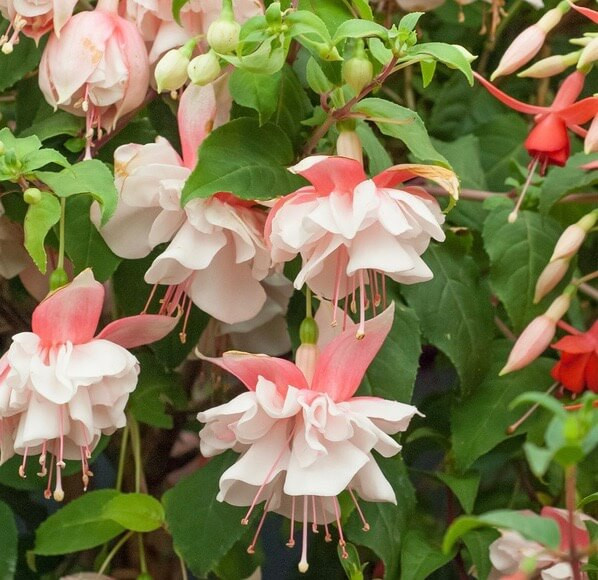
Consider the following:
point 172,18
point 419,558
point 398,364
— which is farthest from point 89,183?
point 419,558

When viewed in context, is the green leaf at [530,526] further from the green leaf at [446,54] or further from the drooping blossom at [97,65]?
the drooping blossom at [97,65]

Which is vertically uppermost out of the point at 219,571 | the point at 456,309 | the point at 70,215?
the point at 70,215

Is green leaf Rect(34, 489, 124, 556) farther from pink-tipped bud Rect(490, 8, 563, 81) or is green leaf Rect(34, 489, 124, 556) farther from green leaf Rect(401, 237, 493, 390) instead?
pink-tipped bud Rect(490, 8, 563, 81)

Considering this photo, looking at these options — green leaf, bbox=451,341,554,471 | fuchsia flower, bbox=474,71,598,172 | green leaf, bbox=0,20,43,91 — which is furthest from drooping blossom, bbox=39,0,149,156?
green leaf, bbox=451,341,554,471

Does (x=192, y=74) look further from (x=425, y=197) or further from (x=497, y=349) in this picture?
(x=497, y=349)

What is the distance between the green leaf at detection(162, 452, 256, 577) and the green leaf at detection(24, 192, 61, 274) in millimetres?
230

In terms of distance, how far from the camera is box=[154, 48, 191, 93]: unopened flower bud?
0.63 metres

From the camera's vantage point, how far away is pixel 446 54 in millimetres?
612

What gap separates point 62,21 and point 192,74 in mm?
121

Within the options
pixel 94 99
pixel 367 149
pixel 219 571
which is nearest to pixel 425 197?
→ pixel 367 149

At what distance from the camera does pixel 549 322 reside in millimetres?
762

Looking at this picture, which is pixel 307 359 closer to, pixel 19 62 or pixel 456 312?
pixel 456 312

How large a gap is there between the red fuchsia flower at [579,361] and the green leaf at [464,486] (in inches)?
4.6

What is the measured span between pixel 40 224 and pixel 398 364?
27cm
